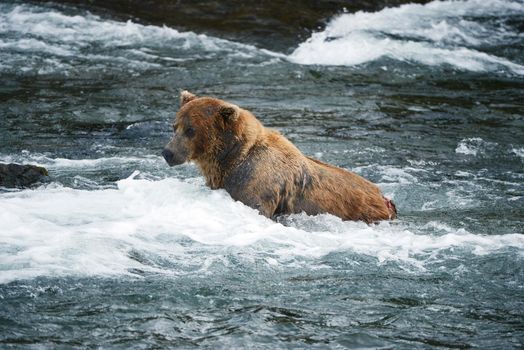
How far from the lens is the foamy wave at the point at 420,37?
50.9 feet

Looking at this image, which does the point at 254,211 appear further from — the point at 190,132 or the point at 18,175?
the point at 18,175

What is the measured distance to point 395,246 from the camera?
7.02 meters

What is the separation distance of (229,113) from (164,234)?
1365 millimetres

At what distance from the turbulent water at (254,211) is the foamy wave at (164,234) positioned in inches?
0.9

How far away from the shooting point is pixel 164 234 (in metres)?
6.95

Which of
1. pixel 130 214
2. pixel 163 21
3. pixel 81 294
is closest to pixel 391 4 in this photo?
pixel 163 21

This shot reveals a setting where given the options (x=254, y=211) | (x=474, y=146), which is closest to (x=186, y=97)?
(x=254, y=211)

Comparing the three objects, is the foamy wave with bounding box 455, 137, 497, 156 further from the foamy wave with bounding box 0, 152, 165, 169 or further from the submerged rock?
the submerged rock

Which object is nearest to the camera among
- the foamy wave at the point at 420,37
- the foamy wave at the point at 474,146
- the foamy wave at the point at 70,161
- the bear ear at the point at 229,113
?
the bear ear at the point at 229,113

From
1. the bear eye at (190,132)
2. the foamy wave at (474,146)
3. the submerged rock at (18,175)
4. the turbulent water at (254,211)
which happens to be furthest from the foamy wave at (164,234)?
the foamy wave at (474,146)

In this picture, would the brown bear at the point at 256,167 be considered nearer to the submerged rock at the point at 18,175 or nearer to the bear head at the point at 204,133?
the bear head at the point at 204,133

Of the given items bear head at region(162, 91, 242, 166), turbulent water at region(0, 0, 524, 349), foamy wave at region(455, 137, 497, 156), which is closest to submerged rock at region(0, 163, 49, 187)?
turbulent water at region(0, 0, 524, 349)

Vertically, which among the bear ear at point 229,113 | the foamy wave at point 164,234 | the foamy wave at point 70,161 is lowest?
the foamy wave at point 70,161

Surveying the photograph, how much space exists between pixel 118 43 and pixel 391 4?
6.55 metres
